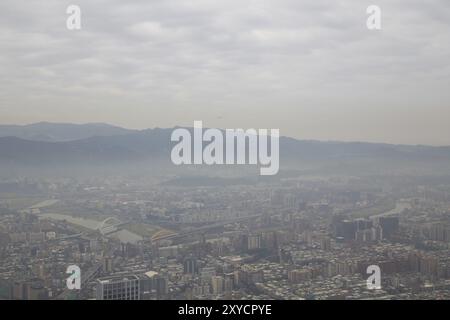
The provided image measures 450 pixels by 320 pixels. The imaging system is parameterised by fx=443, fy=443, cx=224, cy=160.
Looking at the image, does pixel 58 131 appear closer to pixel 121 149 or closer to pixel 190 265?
pixel 121 149
